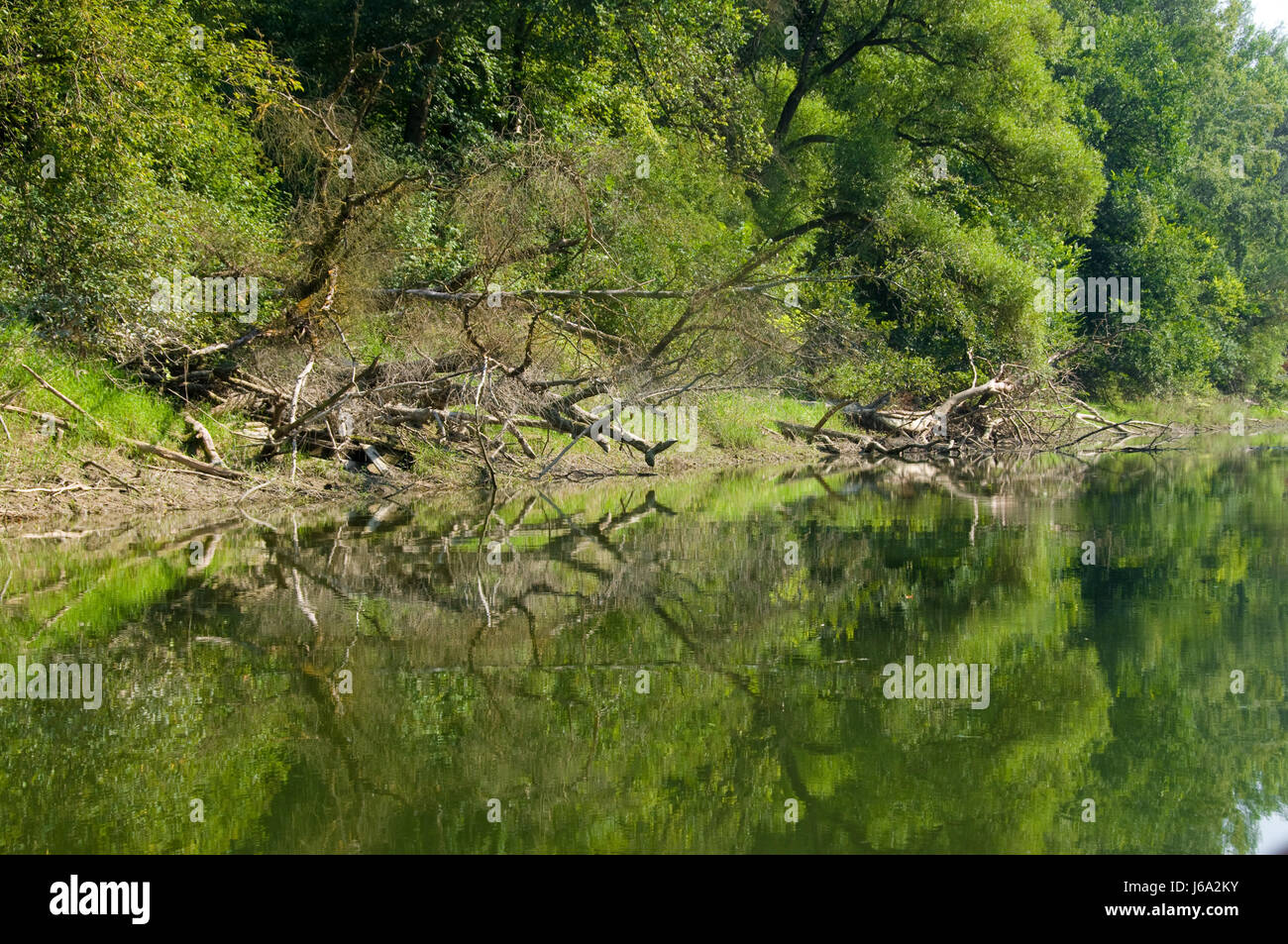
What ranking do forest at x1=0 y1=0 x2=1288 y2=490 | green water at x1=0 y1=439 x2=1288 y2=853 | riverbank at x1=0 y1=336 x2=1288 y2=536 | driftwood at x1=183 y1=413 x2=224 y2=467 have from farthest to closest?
driftwood at x1=183 y1=413 x2=224 y2=467
forest at x1=0 y1=0 x2=1288 y2=490
riverbank at x1=0 y1=336 x2=1288 y2=536
green water at x1=0 y1=439 x2=1288 y2=853

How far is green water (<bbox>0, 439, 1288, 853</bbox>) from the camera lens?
383 centimetres

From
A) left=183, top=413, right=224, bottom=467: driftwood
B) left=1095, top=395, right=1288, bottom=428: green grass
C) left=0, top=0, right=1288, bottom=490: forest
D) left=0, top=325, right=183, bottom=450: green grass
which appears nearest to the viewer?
left=0, top=325, right=183, bottom=450: green grass

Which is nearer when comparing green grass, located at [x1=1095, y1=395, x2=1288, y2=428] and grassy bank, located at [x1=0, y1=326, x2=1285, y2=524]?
grassy bank, located at [x1=0, y1=326, x2=1285, y2=524]

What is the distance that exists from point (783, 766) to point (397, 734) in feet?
5.23

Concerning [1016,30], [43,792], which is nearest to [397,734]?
[43,792]

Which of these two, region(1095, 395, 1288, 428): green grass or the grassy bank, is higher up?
region(1095, 395, 1288, 428): green grass

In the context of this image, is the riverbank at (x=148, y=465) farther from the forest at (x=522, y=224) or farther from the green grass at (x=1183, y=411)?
the green grass at (x=1183, y=411)

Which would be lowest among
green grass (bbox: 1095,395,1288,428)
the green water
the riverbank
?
the green water

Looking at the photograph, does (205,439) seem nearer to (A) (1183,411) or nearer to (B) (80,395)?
(B) (80,395)

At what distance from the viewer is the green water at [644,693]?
3.83 m

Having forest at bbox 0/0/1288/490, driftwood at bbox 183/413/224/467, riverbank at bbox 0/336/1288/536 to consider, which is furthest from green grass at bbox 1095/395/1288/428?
driftwood at bbox 183/413/224/467

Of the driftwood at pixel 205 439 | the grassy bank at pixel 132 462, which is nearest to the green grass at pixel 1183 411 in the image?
the grassy bank at pixel 132 462

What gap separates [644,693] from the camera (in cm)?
534

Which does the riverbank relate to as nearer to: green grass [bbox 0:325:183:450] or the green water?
green grass [bbox 0:325:183:450]
